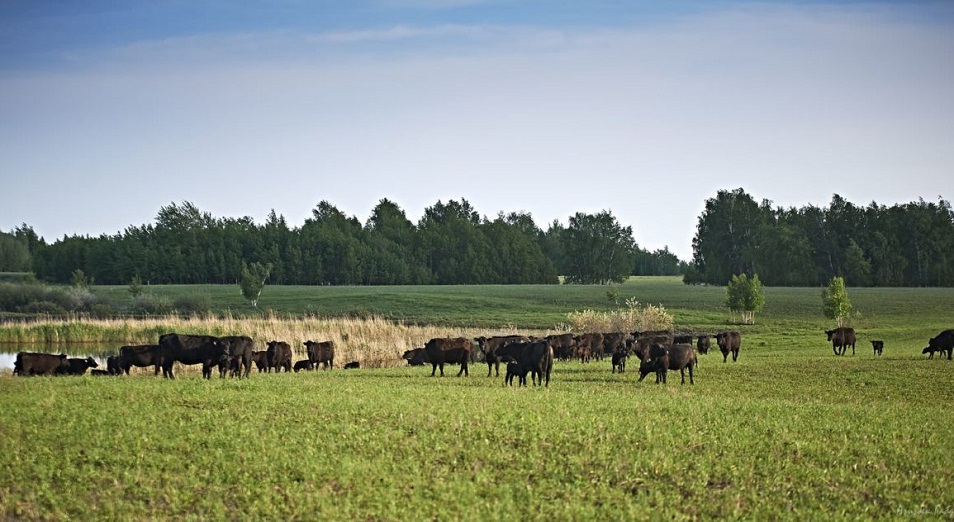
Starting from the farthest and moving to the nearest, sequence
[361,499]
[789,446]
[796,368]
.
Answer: [796,368] → [789,446] → [361,499]

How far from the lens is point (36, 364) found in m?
25.3

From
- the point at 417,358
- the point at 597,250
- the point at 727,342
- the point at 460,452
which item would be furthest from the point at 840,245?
the point at 460,452

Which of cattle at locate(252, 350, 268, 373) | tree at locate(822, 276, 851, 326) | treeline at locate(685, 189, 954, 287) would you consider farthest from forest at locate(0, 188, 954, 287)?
cattle at locate(252, 350, 268, 373)

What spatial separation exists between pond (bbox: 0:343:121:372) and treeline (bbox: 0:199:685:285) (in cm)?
7470

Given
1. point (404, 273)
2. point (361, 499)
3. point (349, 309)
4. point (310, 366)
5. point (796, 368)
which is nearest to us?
point (361, 499)

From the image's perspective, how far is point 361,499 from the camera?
11914 mm

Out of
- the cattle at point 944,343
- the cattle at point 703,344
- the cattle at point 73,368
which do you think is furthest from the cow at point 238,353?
the cattle at point 944,343

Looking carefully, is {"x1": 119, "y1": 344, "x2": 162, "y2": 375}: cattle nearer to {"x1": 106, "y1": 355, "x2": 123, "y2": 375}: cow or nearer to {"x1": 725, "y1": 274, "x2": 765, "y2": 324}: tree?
{"x1": 106, "y1": 355, "x2": 123, "y2": 375}: cow

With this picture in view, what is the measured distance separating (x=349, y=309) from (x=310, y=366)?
51.2 meters

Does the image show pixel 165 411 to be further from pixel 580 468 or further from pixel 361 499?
pixel 580 468

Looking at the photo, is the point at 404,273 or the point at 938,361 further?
the point at 404,273

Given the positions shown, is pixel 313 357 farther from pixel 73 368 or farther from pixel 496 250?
pixel 496 250

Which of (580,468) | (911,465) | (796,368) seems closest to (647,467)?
(580,468)

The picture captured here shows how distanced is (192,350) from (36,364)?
485cm
